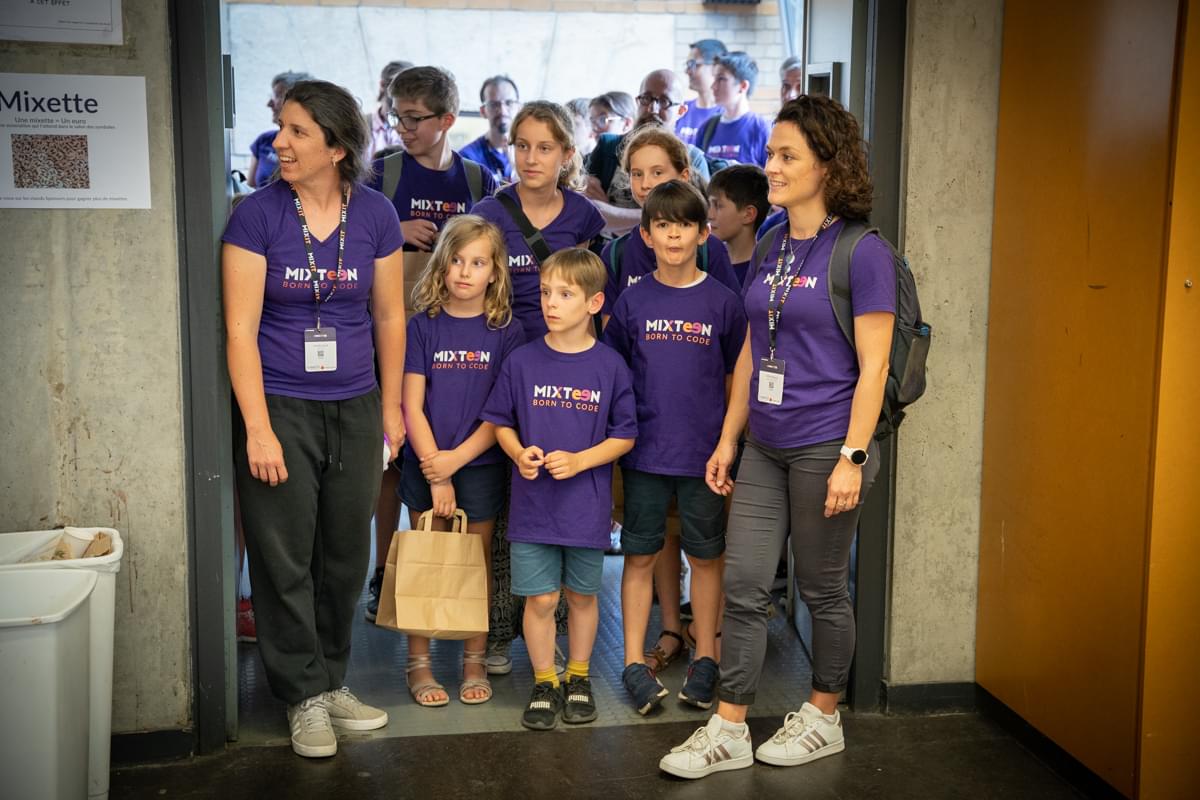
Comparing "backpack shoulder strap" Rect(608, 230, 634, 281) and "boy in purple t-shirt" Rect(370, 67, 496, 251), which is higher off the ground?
"boy in purple t-shirt" Rect(370, 67, 496, 251)

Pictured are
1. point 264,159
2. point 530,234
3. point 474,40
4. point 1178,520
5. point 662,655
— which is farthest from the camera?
point 474,40

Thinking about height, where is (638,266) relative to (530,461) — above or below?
above

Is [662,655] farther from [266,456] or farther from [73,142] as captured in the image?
[73,142]

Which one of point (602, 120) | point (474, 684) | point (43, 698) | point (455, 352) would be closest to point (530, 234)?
point (455, 352)

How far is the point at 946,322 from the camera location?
332 cm

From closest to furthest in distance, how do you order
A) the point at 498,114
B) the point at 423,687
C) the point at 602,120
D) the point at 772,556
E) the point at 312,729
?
the point at 772,556 → the point at 312,729 → the point at 423,687 → the point at 602,120 → the point at 498,114

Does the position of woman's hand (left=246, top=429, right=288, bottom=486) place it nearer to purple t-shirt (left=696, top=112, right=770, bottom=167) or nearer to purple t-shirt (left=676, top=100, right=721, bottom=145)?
purple t-shirt (left=696, top=112, right=770, bottom=167)

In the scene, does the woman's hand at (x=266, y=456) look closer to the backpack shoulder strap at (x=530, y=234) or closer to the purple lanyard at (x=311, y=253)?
the purple lanyard at (x=311, y=253)

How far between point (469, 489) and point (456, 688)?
0.63m

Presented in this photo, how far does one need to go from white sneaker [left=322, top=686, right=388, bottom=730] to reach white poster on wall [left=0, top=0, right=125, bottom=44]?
70.5 inches

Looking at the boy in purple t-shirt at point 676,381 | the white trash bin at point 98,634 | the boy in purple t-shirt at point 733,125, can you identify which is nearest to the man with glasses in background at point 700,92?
the boy in purple t-shirt at point 733,125

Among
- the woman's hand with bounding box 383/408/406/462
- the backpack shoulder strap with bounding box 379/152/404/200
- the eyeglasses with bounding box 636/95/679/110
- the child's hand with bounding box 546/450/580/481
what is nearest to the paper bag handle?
the woman's hand with bounding box 383/408/406/462

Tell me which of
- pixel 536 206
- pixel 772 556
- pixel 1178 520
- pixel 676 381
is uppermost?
pixel 536 206

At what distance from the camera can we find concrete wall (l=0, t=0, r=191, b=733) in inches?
113
